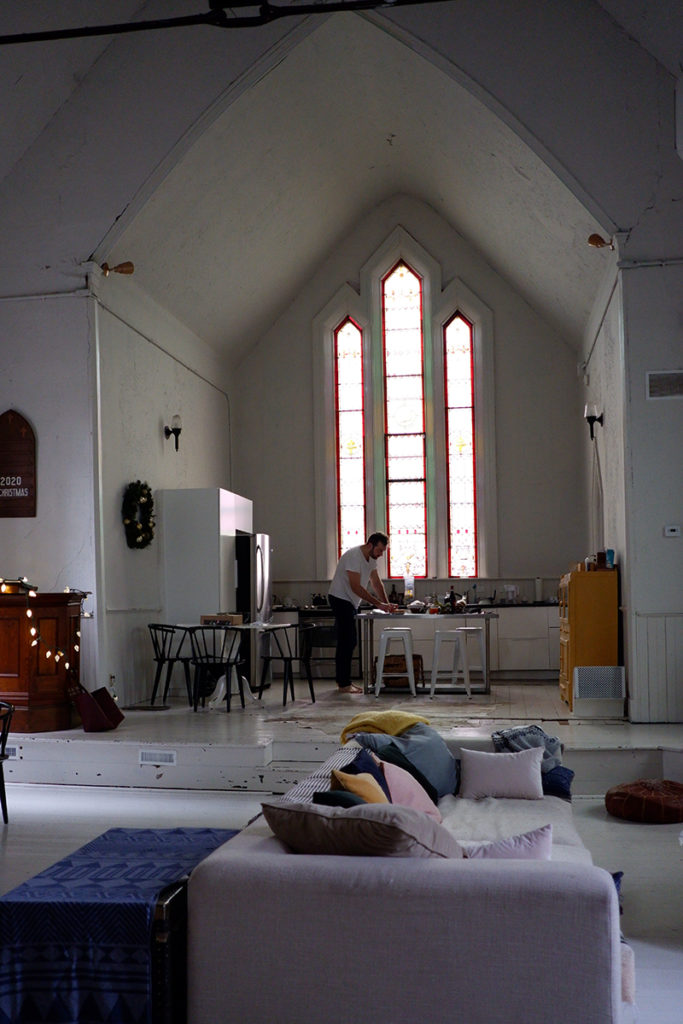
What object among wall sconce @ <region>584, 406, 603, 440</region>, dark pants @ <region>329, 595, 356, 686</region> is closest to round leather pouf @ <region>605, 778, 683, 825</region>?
dark pants @ <region>329, 595, 356, 686</region>

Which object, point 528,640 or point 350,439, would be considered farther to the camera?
point 350,439

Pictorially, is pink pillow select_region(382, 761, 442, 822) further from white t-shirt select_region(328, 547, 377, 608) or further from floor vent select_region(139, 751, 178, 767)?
white t-shirt select_region(328, 547, 377, 608)

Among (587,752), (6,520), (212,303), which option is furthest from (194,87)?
(587,752)

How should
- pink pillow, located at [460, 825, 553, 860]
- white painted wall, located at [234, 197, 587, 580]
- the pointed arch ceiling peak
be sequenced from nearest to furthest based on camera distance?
pink pillow, located at [460, 825, 553, 860] < the pointed arch ceiling peak < white painted wall, located at [234, 197, 587, 580]

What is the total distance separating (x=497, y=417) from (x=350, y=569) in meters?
3.35

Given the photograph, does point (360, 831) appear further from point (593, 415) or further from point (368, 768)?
point (593, 415)

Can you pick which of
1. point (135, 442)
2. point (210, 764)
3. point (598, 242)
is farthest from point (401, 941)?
point (135, 442)

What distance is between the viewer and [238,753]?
22.4ft

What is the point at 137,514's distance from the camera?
921 cm

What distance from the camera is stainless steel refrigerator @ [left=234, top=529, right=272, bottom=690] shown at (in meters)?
10.4

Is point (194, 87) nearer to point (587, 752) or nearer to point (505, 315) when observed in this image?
point (505, 315)

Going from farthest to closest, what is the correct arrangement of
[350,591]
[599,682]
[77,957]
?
[350,591], [599,682], [77,957]

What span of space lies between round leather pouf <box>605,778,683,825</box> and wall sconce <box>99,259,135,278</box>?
5315 millimetres

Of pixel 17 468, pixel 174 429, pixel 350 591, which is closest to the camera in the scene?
pixel 17 468
